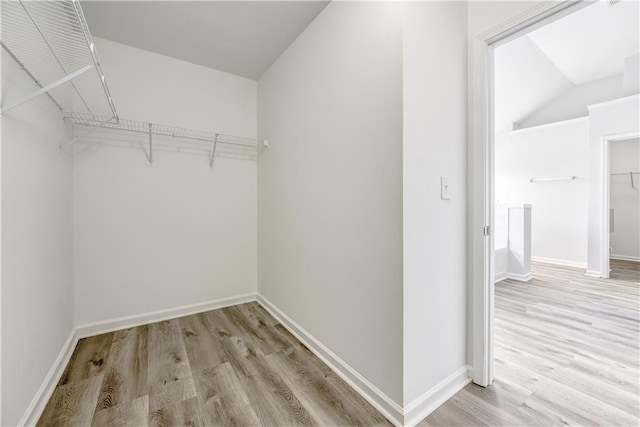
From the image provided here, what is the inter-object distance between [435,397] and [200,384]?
4.46 ft

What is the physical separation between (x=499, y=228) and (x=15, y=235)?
4.99 meters

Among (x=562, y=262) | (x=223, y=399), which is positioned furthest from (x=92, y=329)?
(x=562, y=262)

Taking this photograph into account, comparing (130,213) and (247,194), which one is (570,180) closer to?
(247,194)

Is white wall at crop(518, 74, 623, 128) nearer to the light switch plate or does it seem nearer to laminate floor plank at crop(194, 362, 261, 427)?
the light switch plate

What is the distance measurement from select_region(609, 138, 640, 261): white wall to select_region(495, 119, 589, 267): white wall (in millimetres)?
1081

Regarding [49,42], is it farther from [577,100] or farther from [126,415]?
[577,100]

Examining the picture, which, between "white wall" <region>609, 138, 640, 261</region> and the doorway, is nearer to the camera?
the doorway

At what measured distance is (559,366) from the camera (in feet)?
5.55

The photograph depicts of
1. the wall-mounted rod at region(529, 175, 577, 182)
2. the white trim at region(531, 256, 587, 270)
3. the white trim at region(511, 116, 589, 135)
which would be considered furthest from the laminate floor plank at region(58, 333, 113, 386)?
the white trim at region(511, 116, 589, 135)

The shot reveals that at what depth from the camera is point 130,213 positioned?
2.24m

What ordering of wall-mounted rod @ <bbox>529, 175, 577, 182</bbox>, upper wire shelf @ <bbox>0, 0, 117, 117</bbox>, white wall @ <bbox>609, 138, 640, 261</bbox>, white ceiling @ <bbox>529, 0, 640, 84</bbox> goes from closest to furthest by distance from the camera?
upper wire shelf @ <bbox>0, 0, 117, 117</bbox>, white ceiling @ <bbox>529, 0, 640, 84</bbox>, wall-mounted rod @ <bbox>529, 175, 577, 182</bbox>, white wall @ <bbox>609, 138, 640, 261</bbox>

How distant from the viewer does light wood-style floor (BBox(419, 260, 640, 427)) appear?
129cm

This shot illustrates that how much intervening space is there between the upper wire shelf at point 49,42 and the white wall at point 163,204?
1.76 feet

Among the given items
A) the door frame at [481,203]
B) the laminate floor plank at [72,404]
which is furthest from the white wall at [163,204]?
the door frame at [481,203]
